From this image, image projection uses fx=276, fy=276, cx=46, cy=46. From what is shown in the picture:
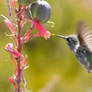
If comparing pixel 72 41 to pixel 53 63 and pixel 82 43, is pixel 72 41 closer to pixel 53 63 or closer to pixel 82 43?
pixel 82 43

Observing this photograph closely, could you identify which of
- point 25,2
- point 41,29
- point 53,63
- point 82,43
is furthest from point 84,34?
point 53,63

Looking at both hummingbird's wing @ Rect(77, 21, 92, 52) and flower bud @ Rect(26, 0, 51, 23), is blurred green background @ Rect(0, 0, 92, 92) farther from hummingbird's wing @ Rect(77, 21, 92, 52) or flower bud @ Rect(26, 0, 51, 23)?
flower bud @ Rect(26, 0, 51, 23)

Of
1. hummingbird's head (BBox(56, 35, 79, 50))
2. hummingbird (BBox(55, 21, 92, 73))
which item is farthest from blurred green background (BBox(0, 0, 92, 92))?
hummingbird's head (BBox(56, 35, 79, 50))

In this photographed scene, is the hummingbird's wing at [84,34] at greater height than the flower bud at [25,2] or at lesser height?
lesser

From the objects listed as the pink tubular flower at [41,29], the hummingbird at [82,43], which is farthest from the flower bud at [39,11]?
the hummingbird at [82,43]

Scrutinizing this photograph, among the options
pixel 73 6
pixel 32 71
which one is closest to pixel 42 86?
pixel 32 71

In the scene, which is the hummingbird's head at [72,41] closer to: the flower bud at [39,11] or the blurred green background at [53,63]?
the flower bud at [39,11]

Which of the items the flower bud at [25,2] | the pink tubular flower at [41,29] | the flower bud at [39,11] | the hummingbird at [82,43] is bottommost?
the hummingbird at [82,43]

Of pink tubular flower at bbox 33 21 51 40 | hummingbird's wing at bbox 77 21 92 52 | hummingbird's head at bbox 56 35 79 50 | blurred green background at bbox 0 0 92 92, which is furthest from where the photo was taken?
blurred green background at bbox 0 0 92 92
